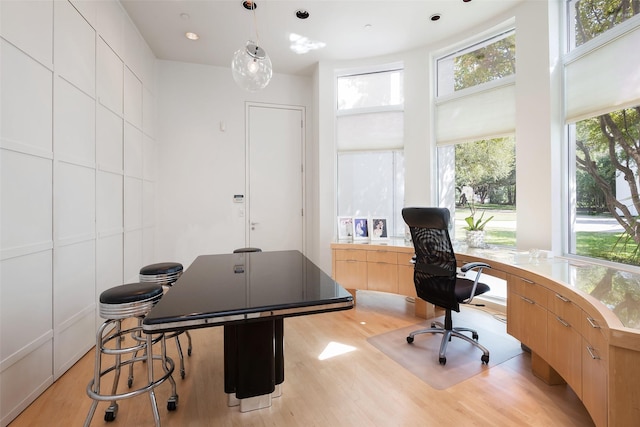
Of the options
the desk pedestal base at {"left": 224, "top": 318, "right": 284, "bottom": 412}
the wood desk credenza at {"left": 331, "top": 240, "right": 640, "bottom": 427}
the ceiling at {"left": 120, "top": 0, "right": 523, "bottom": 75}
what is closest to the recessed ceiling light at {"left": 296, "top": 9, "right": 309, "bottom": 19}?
the ceiling at {"left": 120, "top": 0, "right": 523, "bottom": 75}

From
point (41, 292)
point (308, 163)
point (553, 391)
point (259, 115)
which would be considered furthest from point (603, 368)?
point (259, 115)

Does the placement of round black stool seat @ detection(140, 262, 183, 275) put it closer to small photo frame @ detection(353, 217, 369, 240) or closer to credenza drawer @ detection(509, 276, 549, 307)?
small photo frame @ detection(353, 217, 369, 240)

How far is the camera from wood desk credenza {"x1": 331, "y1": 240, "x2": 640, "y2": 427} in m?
1.29

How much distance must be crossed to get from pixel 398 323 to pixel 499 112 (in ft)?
8.86

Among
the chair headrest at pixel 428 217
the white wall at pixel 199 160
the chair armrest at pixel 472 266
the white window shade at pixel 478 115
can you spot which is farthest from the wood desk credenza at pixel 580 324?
the white wall at pixel 199 160

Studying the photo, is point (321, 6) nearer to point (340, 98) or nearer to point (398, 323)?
point (340, 98)

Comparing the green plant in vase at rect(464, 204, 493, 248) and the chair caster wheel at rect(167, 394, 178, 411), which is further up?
the green plant in vase at rect(464, 204, 493, 248)

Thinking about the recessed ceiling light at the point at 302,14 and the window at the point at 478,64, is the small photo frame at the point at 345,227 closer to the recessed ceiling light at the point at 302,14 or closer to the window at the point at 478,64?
the window at the point at 478,64

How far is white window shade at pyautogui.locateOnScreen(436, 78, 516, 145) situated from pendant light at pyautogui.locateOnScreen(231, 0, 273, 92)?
2627mm

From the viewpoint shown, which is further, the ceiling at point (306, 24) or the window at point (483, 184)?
the window at point (483, 184)

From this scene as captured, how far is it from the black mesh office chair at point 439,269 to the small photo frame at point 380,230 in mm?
1261

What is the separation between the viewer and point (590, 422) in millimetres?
1769

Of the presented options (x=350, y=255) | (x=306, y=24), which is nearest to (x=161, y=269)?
(x=350, y=255)

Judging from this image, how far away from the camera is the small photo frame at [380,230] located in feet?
13.4
